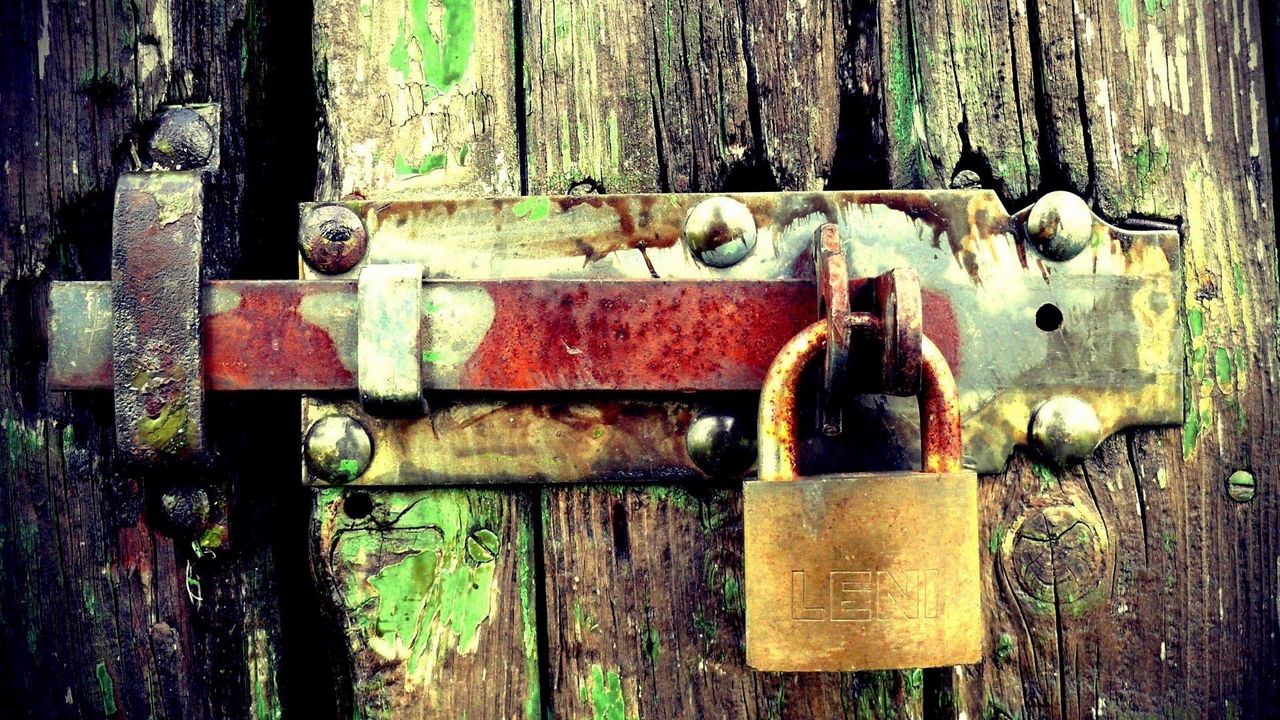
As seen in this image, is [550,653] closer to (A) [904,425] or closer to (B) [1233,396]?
(A) [904,425]

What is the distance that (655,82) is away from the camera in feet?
2.00

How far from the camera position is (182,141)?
611 millimetres

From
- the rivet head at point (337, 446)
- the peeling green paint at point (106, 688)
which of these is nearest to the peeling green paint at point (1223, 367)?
the rivet head at point (337, 446)

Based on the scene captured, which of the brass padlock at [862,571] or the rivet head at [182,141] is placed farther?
the rivet head at [182,141]

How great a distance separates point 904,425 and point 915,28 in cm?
29

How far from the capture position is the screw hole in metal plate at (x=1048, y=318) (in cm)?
56

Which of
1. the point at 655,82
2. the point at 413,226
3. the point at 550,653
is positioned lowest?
the point at 550,653

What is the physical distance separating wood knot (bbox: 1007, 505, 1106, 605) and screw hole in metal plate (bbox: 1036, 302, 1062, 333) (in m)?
0.13

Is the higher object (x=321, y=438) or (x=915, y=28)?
(x=915, y=28)

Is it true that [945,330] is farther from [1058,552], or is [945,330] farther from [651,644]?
[651,644]

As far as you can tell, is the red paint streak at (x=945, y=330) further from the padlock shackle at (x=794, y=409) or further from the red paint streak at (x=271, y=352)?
the red paint streak at (x=271, y=352)

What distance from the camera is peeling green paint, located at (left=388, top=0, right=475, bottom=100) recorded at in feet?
1.99

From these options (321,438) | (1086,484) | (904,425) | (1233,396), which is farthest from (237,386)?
(1233,396)

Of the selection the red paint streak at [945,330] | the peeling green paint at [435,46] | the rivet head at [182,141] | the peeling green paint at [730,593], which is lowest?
the peeling green paint at [730,593]
